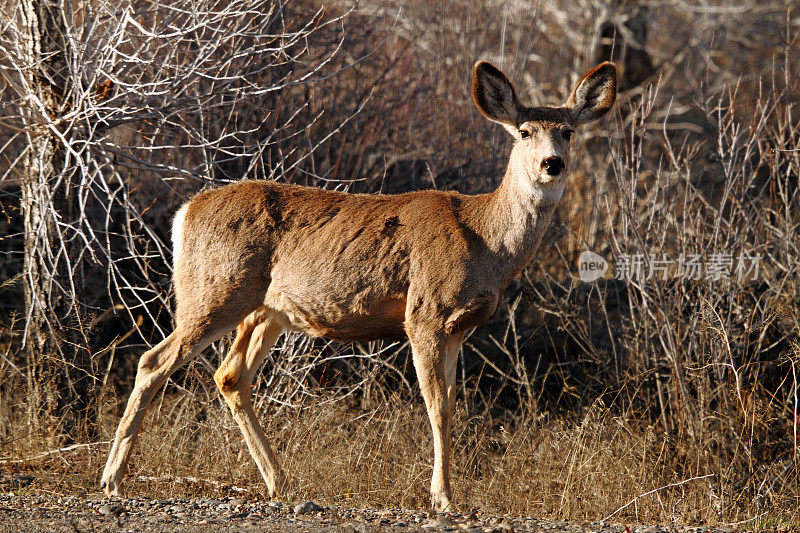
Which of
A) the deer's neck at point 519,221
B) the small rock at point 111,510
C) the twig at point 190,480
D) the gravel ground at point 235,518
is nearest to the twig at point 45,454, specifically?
the twig at point 190,480

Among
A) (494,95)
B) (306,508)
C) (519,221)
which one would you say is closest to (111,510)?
(306,508)

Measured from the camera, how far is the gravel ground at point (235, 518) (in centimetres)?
A: 513

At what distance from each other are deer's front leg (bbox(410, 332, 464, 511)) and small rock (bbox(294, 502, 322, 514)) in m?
0.78

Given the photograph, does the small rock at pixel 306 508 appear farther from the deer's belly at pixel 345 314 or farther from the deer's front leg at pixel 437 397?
the deer's belly at pixel 345 314

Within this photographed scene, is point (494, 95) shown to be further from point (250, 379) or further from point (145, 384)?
point (145, 384)

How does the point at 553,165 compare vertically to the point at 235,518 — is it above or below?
above

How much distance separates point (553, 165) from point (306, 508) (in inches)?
102

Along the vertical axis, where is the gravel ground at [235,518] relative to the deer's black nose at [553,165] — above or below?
below

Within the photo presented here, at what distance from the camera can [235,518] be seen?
5.39 meters

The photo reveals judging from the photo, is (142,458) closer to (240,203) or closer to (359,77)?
(240,203)

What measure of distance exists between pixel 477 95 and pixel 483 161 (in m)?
3.42

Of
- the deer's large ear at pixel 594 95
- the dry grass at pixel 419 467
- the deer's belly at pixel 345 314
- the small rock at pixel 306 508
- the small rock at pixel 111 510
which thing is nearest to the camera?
the small rock at pixel 111 510

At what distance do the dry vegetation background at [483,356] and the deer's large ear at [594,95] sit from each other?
1.20 feet

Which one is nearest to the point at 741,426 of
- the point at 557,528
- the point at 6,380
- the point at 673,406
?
the point at 673,406
